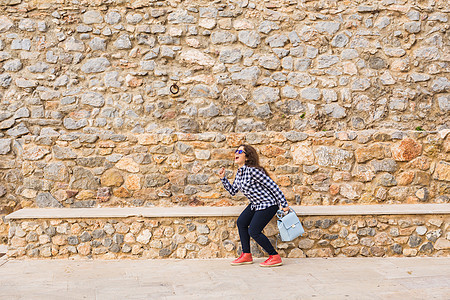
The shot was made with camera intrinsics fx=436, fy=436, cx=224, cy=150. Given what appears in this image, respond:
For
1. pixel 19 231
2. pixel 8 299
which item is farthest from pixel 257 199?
pixel 19 231

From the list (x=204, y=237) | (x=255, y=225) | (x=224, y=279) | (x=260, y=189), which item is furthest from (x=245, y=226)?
(x=224, y=279)

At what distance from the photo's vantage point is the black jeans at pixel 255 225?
4684mm

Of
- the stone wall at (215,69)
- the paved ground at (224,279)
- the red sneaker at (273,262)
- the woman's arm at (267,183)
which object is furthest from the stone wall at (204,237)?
the stone wall at (215,69)

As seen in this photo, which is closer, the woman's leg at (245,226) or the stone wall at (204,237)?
the woman's leg at (245,226)

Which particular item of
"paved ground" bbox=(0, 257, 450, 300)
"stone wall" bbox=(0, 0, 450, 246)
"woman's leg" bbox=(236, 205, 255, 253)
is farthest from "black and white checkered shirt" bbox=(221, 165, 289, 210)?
"stone wall" bbox=(0, 0, 450, 246)

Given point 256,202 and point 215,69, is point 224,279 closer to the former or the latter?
point 256,202

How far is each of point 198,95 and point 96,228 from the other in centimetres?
218

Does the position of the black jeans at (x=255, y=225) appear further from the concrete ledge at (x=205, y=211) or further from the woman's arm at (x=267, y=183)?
the concrete ledge at (x=205, y=211)

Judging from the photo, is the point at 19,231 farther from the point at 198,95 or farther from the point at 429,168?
the point at 429,168

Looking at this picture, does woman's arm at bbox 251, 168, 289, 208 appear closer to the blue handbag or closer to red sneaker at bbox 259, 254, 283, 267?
the blue handbag

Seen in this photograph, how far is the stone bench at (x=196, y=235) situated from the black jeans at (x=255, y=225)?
31cm

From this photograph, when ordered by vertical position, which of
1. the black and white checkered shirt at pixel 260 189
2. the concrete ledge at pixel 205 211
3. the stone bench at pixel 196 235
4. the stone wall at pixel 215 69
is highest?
the stone wall at pixel 215 69

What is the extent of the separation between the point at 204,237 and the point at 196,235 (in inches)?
3.9

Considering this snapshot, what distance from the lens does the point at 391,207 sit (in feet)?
17.3
